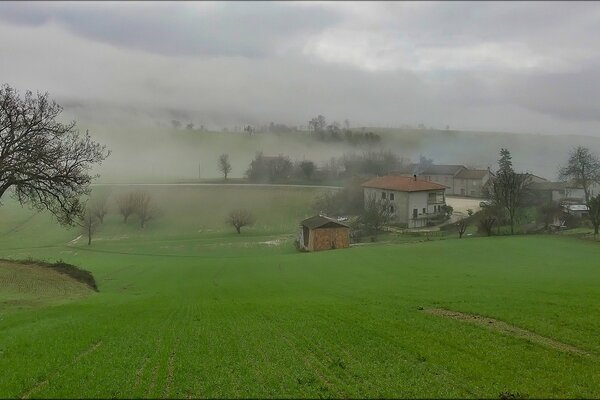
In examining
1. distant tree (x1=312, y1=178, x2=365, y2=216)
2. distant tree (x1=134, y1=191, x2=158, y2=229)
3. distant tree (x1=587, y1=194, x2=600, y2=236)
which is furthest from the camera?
distant tree (x1=312, y1=178, x2=365, y2=216)

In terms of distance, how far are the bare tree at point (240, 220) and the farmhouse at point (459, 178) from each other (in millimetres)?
73918

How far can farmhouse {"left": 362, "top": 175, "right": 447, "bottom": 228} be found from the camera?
97250 mm

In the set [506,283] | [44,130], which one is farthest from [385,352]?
[44,130]

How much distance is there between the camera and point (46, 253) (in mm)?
71000

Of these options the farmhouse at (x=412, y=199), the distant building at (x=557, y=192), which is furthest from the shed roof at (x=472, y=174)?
the farmhouse at (x=412, y=199)

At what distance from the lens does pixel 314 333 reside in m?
19.2

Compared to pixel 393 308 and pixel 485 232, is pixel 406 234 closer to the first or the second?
pixel 485 232

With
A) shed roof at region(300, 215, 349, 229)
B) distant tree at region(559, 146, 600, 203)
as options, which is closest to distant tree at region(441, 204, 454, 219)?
distant tree at region(559, 146, 600, 203)

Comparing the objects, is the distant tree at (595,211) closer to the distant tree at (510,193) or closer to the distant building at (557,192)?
the distant tree at (510,193)

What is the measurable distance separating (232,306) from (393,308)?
371 inches

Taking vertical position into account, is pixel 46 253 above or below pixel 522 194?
below

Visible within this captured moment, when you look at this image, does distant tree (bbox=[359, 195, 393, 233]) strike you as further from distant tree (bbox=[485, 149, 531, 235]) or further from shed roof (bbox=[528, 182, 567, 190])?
shed roof (bbox=[528, 182, 567, 190])

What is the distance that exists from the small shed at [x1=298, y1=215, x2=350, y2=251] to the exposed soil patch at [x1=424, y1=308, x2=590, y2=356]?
46368 mm

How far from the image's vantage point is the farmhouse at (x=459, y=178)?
465 feet
